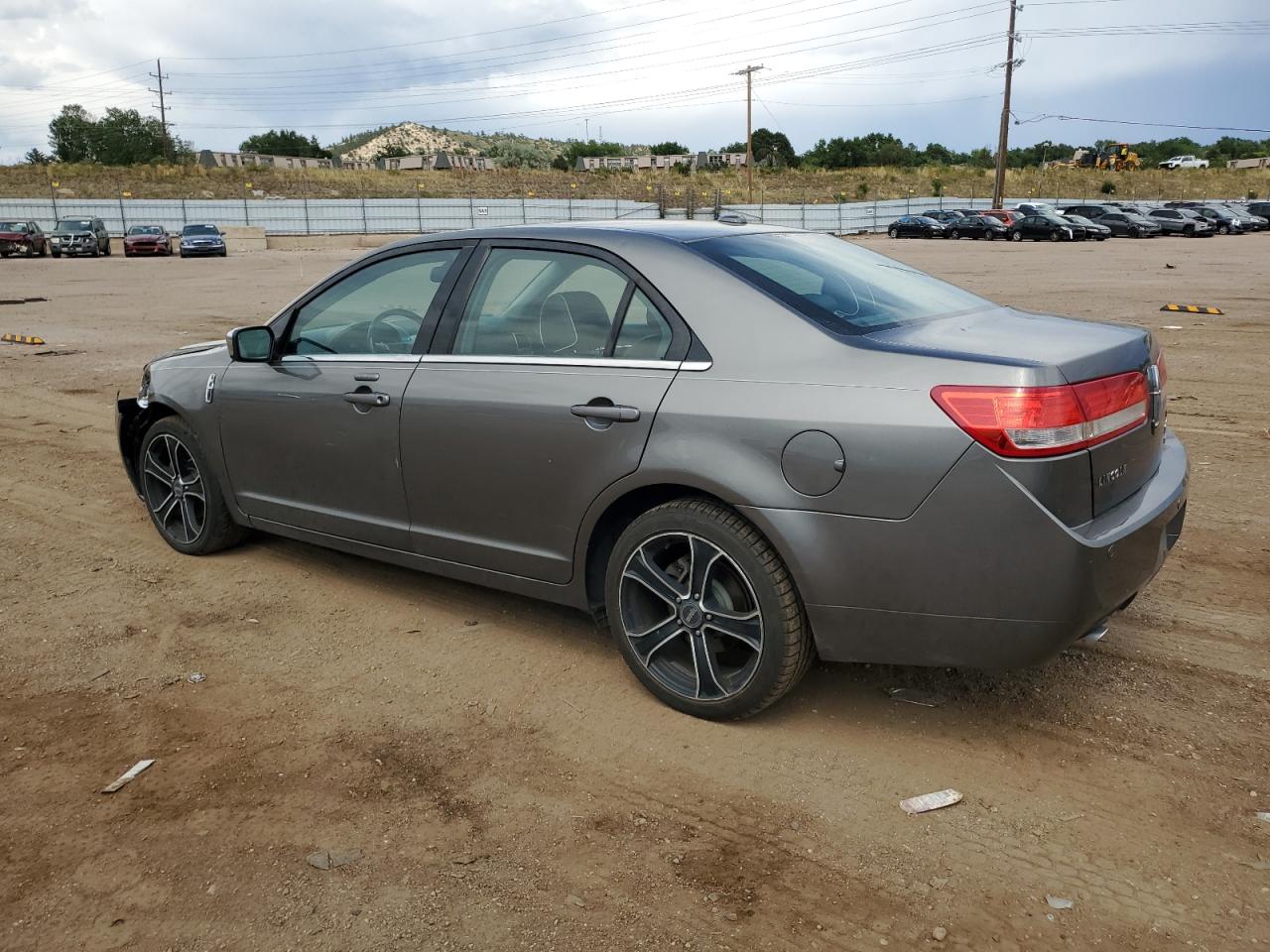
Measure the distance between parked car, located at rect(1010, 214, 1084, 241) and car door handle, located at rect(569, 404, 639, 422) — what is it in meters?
44.8

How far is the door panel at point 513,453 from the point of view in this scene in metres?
3.49

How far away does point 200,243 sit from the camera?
3806cm

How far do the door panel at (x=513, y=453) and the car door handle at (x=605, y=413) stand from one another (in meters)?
0.01

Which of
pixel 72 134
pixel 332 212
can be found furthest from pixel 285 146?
pixel 332 212

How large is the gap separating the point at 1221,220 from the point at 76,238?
5084 cm

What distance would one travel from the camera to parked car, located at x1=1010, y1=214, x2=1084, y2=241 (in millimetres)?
43406

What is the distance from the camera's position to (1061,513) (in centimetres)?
286

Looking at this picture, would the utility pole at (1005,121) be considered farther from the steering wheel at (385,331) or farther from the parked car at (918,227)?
the steering wheel at (385,331)

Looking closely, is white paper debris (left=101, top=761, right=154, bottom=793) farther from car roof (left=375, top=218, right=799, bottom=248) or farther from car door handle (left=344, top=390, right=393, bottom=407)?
car roof (left=375, top=218, right=799, bottom=248)

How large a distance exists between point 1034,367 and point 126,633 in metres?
3.69

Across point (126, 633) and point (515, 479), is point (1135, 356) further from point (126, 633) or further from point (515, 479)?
point (126, 633)

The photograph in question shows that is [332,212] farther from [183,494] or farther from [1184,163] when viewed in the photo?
[1184,163]

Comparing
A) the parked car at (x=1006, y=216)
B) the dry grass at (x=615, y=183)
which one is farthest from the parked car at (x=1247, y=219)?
the dry grass at (x=615, y=183)

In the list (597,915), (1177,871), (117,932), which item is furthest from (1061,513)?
(117,932)
